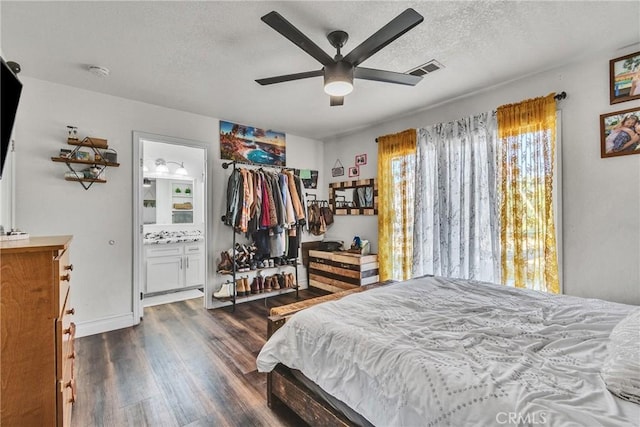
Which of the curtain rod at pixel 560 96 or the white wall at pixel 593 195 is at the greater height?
the curtain rod at pixel 560 96

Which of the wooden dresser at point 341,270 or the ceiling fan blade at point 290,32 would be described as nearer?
the ceiling fan blade at point 290,32

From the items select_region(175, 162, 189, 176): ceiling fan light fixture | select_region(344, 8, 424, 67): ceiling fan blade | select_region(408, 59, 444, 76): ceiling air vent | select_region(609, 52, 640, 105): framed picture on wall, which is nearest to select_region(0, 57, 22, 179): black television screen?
select_region(344, 8, 424, 67): ceiling fan blade

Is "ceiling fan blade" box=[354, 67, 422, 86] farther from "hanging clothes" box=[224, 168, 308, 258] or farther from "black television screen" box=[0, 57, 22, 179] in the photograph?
"hanging clothes" box=[224, 168, 308, 258]

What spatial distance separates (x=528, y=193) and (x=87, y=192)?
4326mm

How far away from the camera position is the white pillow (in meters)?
0.85

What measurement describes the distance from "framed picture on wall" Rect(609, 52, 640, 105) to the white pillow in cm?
197

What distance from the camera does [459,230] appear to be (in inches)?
117

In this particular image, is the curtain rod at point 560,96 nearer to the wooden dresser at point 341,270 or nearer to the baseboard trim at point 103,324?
the wooden dresser at point 341,270

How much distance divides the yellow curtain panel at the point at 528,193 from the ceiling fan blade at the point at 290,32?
1.98 metres

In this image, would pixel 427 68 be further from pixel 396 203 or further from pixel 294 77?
pixel 396 203

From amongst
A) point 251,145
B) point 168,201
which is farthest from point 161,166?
point 251,145

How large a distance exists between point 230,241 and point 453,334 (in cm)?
317

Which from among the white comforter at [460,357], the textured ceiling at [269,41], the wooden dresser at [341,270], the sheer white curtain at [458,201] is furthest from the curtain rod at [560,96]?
the wooden dresser at [341,270]

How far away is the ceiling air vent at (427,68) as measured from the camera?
91.5 inches
